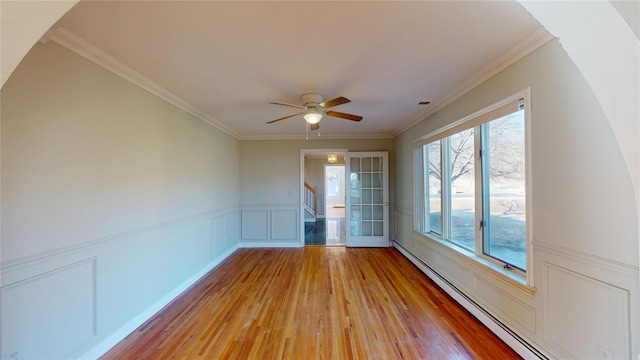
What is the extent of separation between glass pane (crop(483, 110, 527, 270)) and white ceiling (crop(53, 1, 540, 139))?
61 cm

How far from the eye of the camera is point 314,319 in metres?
2.60

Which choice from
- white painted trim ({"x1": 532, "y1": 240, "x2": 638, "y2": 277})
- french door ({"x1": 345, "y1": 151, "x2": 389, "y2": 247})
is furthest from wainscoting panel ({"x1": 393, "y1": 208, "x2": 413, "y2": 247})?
white painted trim ({"x1": 532, "y1": 240, "x2": 638, "y2": 277})

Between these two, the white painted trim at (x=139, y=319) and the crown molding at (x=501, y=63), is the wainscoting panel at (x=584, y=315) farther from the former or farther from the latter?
the white painted trim at (x=139, y=319)

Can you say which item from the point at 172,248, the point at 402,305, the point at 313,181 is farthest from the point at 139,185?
the point at 313,181

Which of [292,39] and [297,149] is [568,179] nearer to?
[292,39]

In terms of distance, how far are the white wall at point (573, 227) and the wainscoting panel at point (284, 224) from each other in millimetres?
4028

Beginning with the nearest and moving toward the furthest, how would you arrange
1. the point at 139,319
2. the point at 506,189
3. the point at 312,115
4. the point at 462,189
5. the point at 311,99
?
1. the point at 506,189
2. the point at 139,319
3. the point at 311,99
4. the point at 312,115
5. the point at 462,189

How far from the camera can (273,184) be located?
18.5ft

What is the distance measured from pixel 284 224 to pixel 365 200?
1.88 meters

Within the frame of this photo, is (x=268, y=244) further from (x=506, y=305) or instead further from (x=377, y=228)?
(x=506, y=305)

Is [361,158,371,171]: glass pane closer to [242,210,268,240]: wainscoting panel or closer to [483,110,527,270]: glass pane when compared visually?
[242,210,268,240]: wainscoting panel

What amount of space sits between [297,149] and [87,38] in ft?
13.2

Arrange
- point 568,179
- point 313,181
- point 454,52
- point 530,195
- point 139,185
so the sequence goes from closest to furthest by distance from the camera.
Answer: point 568,179, point 530,195, point 454,52, point 139,185, point 313,181

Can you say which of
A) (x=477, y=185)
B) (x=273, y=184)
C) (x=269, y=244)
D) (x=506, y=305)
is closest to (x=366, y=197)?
(x=273, y=184)
